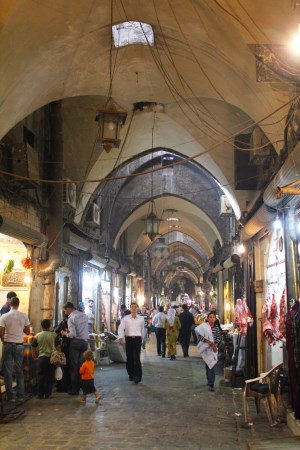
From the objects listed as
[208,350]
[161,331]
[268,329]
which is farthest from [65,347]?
[161,331]

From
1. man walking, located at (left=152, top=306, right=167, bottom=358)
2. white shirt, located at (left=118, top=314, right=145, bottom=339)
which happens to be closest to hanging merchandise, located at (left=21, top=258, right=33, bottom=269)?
white shirt, located at (left=118, top=314, right=145, bottom=339)

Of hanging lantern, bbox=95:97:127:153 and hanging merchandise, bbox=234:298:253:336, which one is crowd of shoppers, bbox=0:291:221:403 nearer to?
hanging merchandise, bbox=234:298:253:336

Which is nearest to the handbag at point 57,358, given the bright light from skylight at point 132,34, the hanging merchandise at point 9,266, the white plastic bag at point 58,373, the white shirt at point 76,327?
the white plastic bag at point 58,373

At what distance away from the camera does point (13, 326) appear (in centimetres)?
748

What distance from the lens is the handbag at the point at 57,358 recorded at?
26.3 ft

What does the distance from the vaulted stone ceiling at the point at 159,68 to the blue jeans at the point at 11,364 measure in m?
3.06

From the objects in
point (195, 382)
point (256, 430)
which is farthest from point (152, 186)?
point (256, 430)

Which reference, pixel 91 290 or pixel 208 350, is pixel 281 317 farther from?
pixel 91 290

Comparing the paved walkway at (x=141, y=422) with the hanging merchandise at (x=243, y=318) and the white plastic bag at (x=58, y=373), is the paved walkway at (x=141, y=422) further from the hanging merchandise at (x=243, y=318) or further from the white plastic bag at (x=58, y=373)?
the hanging merchandise at (x=243, y=318)

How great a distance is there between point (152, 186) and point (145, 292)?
1794cm

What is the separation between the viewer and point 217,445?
17.7 feet

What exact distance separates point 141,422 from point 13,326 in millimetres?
2712

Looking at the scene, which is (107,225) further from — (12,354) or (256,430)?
(256,430)

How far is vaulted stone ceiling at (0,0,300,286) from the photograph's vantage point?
21.5ft
